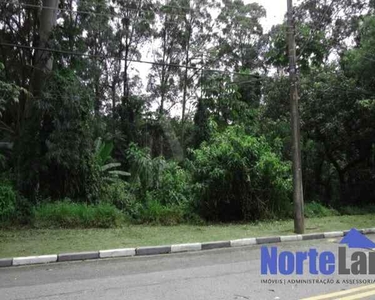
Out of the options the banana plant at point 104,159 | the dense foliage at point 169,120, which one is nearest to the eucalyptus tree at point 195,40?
the dense foliage at point 169,120

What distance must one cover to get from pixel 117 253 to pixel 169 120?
25550 millimetres

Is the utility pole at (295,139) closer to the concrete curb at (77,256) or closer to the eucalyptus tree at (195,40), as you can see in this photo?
the concrete curb at (77,256)

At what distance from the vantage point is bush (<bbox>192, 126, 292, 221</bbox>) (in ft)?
51.1

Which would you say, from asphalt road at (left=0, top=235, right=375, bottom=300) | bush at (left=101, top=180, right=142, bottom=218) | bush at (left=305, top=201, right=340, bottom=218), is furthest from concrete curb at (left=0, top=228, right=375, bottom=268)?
bush at (left=305, top=201, right=340, bottom=218)

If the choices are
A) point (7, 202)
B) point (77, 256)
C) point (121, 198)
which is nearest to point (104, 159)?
point (121, 198)

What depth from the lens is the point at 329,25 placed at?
25.8 meters

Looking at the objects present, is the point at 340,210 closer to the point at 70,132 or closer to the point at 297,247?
the point at 297,247

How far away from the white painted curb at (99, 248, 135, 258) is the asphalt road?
40 cm

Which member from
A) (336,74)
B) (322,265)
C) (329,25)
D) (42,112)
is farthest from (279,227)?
(329,25)

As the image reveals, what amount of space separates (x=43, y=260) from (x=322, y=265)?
558cm

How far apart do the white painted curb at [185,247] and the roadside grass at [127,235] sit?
569 mm

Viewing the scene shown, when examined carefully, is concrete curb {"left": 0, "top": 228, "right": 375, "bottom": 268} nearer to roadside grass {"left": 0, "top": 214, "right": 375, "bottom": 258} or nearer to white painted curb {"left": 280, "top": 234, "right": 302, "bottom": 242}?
white painted curb {"left": 280, "top": 234, "right": 302, "bottom": 242}

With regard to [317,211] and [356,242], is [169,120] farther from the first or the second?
[356,242]

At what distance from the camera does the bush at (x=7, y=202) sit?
529 inches
